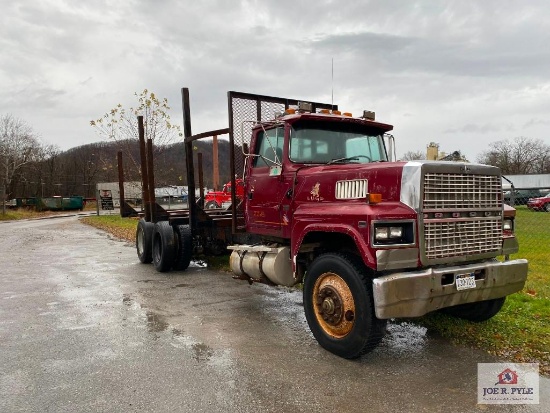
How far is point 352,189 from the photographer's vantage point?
4.59 metres

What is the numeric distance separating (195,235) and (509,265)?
626cm

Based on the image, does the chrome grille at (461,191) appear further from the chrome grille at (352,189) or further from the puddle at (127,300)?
the puddle at (127,300)

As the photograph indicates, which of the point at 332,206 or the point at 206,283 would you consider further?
the point at 206,283

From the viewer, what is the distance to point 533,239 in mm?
12773

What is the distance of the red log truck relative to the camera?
409cm

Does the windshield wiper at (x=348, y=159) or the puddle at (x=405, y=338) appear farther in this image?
the windshield wiper at (x=348, y=159)

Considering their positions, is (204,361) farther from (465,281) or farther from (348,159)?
(348,159)

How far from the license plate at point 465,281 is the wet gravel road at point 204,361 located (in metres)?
0.74

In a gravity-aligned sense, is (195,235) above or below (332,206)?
below

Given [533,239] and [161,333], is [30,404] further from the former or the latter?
[533,239]

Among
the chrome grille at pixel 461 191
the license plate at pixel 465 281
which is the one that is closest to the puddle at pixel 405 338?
the license plate at pixel 465 281

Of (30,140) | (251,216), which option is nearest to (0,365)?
(251,216)

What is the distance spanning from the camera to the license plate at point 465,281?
4.20 meters

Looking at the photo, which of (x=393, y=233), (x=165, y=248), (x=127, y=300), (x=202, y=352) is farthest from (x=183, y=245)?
(x=393, y=233)
